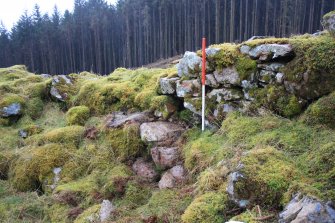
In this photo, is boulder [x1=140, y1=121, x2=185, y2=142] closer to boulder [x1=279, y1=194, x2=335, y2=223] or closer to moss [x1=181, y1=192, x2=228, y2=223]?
moss [x1=181, y1=192, x2=228, y2=223]

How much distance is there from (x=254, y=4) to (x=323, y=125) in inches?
1485

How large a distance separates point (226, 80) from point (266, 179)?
286 cm

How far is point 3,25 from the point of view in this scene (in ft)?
219

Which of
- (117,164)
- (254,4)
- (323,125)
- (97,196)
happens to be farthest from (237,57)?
(254,4)

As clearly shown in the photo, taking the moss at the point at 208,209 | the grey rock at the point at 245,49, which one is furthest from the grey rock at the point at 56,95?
the moss at the point at 208,209

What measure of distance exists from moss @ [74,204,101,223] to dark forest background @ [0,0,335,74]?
36.7 m

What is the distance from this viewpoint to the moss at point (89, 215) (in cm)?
491

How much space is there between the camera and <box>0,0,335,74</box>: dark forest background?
1549 inches

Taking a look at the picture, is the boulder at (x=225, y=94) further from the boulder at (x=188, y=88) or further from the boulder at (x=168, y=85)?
the boulder at (x=168, y=85)

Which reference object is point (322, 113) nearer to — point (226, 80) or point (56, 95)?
point (226, 80)

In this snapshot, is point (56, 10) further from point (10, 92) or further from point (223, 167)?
point (223, 167)

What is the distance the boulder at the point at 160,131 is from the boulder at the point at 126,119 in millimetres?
378

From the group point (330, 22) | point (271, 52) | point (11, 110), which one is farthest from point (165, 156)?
point (11, 110)

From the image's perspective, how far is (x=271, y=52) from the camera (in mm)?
5387
